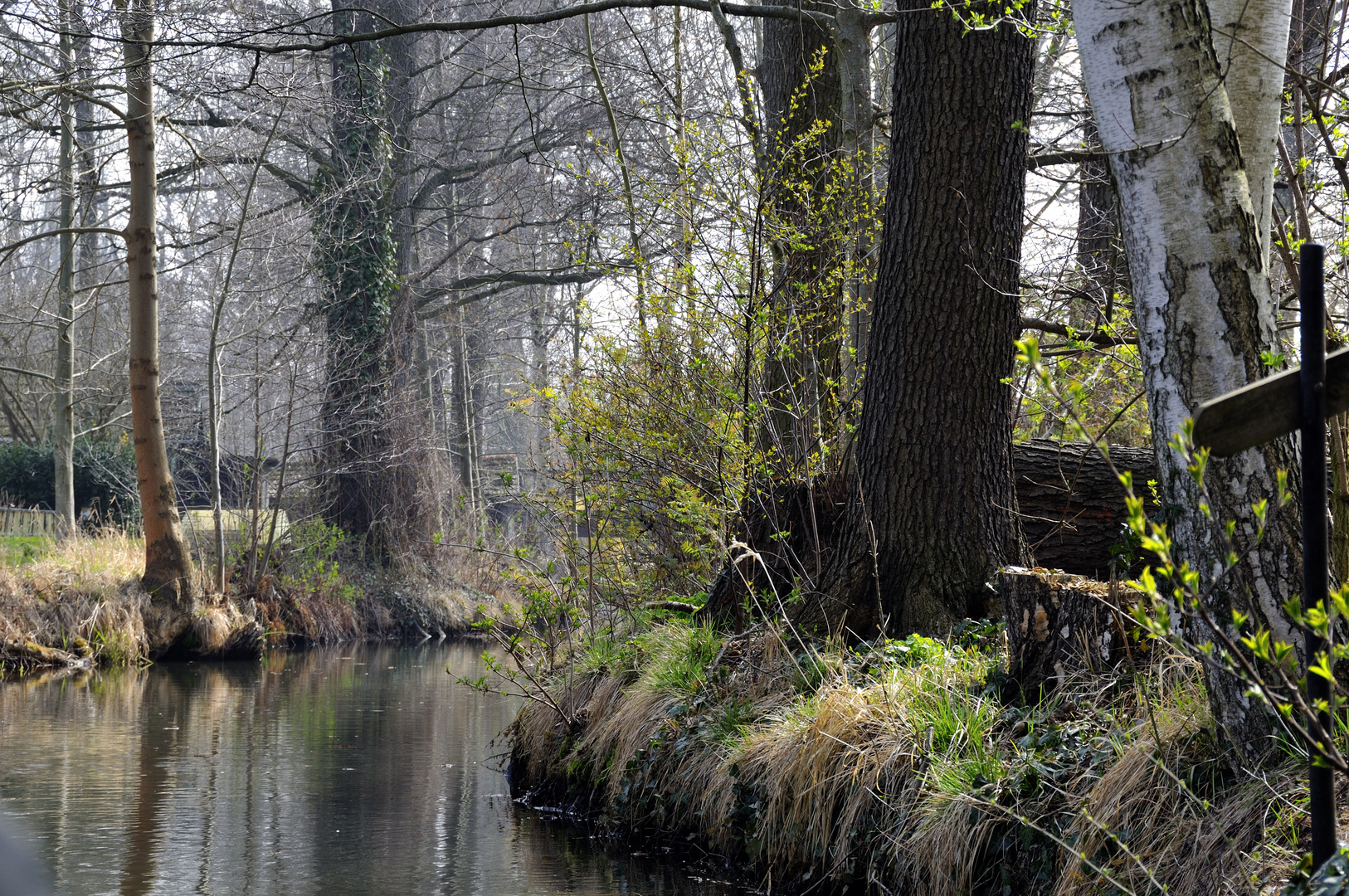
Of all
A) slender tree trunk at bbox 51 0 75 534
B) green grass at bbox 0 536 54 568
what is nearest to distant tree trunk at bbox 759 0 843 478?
green grass at bbox 0 536 54 568

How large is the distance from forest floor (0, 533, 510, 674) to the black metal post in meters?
12.6

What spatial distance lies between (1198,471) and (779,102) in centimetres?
817

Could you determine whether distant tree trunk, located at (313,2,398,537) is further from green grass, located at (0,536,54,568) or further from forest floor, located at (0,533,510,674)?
green grass, located at (0,536,54,568)

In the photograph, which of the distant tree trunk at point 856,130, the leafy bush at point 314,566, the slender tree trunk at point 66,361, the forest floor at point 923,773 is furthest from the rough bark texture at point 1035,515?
the slender tree trunk at point 66,361

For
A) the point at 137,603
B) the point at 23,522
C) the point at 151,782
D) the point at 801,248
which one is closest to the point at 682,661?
the point at 801,248

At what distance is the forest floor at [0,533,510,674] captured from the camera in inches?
535

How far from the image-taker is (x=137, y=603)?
14.3 metres

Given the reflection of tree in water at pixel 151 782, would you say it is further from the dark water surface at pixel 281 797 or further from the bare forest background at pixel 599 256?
the bare forest background at pixel 599 256

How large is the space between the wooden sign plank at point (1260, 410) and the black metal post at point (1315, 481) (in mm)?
28

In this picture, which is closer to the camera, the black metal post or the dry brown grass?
the black metal post

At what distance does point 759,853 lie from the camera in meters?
A: 5.83

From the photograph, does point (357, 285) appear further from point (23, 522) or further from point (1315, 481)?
point (1315, 481)

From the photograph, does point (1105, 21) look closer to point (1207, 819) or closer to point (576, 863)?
point (1207, 819)

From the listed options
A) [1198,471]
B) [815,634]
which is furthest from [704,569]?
[1198,471]
